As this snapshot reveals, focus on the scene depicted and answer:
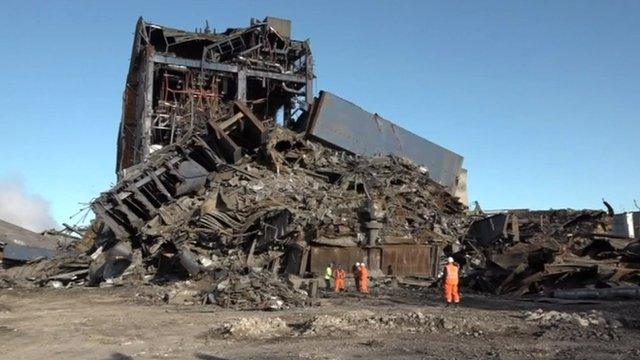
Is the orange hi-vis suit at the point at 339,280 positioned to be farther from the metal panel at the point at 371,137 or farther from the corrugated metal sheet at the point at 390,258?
the metal panel at the point at 371,137

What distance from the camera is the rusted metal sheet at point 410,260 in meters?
18.0

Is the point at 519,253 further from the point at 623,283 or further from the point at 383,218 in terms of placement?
the point at 383,218

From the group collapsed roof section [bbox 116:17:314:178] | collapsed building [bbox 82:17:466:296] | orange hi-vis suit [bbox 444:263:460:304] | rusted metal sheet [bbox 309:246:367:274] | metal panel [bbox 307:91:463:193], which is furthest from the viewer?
collapsed roof section [bbox 116:17:314:178]

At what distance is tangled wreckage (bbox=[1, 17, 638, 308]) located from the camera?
1522 cm

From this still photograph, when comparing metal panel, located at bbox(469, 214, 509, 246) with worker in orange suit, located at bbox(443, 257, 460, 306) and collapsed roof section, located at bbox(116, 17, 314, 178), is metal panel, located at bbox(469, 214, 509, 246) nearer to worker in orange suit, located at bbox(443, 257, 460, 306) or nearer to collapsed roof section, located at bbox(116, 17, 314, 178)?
worker in orange suit, located at bbox(443, 257, 460, 306)

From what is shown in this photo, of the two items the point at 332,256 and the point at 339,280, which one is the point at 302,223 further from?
the point at 339,280

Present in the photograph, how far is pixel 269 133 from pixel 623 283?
536 inches

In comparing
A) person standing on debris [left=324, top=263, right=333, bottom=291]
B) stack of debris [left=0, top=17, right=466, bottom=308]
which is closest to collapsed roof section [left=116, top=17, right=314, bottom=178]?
stack of debris [left=0, top=17, right=466, bottom=308]

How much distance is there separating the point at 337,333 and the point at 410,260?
32.0ft

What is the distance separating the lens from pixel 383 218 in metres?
19.2

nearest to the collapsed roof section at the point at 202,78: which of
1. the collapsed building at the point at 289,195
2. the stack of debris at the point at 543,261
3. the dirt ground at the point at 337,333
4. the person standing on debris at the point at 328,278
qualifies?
the collapsed building at the point at 289,195

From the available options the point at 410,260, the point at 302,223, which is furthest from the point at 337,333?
the point at 410,260

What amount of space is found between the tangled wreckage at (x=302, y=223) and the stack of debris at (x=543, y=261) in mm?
41

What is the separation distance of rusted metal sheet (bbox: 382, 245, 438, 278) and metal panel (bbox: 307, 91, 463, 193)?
753 cm
